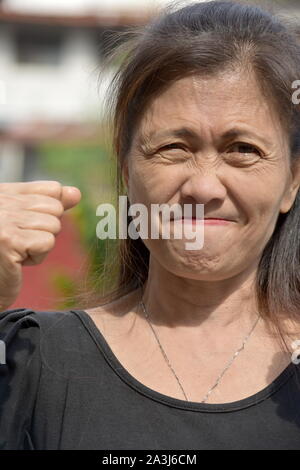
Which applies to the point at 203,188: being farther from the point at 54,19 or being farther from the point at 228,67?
the point at 54,19

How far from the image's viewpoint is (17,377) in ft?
6.22

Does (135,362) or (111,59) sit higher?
(111,59)

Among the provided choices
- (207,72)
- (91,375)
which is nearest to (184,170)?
(207,72)

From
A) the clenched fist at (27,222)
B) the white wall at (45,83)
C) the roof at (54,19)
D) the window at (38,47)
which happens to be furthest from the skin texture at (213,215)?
the window at (38,47)

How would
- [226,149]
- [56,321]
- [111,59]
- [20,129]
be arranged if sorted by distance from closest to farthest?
[226,149]
[56,321]
[111,59]
[20,129]

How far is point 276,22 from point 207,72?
266 mm

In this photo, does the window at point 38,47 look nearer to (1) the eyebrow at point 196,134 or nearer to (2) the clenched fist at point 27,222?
(1) the eyebrow at point 196,134

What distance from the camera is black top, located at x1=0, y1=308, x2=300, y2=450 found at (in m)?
1.80

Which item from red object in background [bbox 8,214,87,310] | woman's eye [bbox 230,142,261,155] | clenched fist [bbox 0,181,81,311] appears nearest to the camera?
clenched fist [bbox 0,181,81,311]

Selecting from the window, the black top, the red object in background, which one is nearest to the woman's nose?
the black top

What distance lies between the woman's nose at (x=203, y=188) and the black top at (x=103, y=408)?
39 centimetres

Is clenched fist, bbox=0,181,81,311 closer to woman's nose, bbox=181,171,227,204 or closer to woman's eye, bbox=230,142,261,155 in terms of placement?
woman's nose, bbox=181,171,227,204

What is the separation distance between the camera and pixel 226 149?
191 cm
